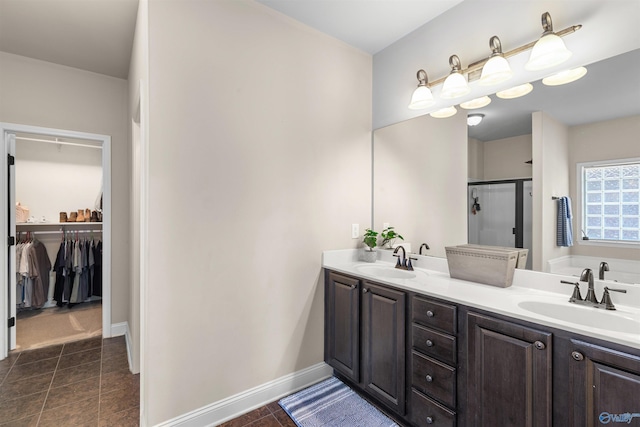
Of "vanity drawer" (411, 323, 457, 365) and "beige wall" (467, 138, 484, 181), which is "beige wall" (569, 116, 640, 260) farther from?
"vanity drawer" (411, 323, 457, 365)

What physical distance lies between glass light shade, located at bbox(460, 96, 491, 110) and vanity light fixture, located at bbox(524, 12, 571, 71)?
1.13ft

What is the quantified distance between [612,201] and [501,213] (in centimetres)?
51

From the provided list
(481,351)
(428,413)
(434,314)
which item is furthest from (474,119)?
(428,413)

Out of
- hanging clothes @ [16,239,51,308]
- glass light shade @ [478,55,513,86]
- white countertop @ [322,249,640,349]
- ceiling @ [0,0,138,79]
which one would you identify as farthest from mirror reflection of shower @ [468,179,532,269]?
hanging clothes @ [16,239,51,308]

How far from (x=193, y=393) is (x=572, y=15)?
2.98 m

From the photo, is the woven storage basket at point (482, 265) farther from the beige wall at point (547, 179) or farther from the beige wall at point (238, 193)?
the beige wall at point (238, 193)

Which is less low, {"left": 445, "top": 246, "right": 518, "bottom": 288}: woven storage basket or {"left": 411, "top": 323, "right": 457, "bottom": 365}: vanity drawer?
{"left": 445, "top": 246, "right": 518, "bottom": 288}: woven storage basket

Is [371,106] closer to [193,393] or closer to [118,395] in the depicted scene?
[193,393]

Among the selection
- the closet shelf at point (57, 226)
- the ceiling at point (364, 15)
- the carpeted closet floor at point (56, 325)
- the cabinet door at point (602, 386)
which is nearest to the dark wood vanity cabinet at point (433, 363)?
the cabinet door at point (602, 386)

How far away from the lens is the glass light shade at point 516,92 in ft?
5.56

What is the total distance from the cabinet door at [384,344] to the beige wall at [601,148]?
1012mm

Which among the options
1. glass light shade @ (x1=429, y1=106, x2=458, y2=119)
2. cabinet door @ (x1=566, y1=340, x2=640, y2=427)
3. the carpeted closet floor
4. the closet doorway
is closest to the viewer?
cabinet door @ (x1=566, y1=340, x2=640, y2=427)

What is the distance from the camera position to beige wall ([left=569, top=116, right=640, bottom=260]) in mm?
1399

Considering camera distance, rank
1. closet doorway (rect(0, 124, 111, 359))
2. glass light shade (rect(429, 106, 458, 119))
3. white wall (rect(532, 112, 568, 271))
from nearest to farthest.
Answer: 1. white wall (rect(532, 112, 568, 271))
2. glass light shade (rect(429, 106, 458, 119))
3. closet doorway (rect(0, 124, 111, 359))
